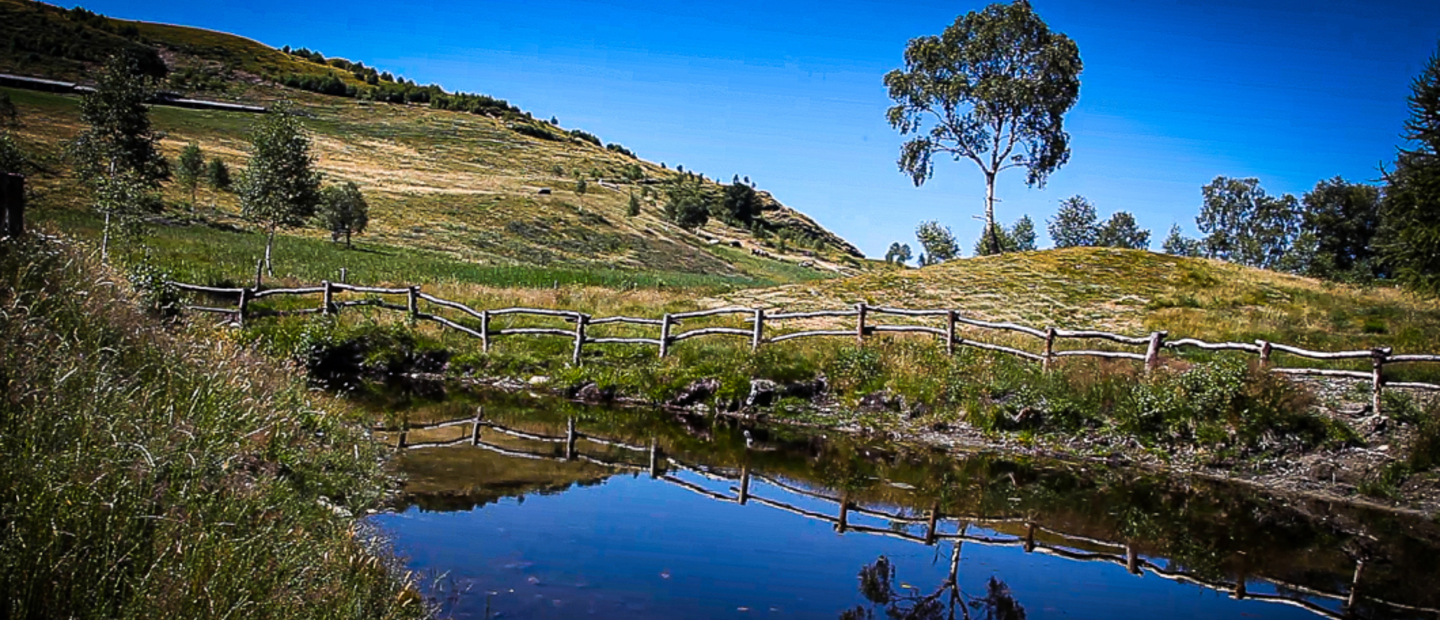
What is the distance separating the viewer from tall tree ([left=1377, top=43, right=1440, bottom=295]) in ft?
65.2

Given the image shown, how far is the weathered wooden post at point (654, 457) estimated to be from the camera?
471 inches

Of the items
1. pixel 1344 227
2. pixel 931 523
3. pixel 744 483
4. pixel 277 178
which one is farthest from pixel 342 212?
pixel 1344 227

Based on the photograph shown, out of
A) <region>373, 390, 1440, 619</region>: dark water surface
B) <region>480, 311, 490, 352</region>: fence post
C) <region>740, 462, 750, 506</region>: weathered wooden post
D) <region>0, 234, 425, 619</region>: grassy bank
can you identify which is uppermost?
<region>0, 234, 425, 619</region>: grassy bank

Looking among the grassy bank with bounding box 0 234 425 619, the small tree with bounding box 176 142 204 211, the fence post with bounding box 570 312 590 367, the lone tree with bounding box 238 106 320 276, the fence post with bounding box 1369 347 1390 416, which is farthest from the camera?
the small tree with bounding box 176 142 204 211

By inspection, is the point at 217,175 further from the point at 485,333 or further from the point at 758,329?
the point at 758,329

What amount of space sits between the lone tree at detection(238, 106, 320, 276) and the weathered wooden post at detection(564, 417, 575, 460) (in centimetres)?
2579

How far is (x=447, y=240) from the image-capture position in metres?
60.6

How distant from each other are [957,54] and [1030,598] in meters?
35.3

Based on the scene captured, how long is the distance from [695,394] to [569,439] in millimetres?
4465

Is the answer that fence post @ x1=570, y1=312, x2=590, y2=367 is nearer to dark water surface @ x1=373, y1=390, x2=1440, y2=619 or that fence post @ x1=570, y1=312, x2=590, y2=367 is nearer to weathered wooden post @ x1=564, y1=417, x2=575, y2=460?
weathered wooden post @ x1=564, y1=417, x2=575, y2=460

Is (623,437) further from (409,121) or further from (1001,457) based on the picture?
(409,121)

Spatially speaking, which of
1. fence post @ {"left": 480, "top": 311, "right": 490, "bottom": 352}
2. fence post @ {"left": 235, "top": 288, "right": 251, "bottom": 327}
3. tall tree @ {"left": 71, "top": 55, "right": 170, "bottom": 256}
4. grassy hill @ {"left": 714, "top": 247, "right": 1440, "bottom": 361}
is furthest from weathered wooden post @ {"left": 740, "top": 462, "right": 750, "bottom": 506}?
tall tree @ {"left": 71, "top": 55, "right": 170, "bottom": 256}

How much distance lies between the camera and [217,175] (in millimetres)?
55531

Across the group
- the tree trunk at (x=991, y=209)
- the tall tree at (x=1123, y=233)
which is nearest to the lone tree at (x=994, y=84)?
the tree trunk at (x=991, y=209)
